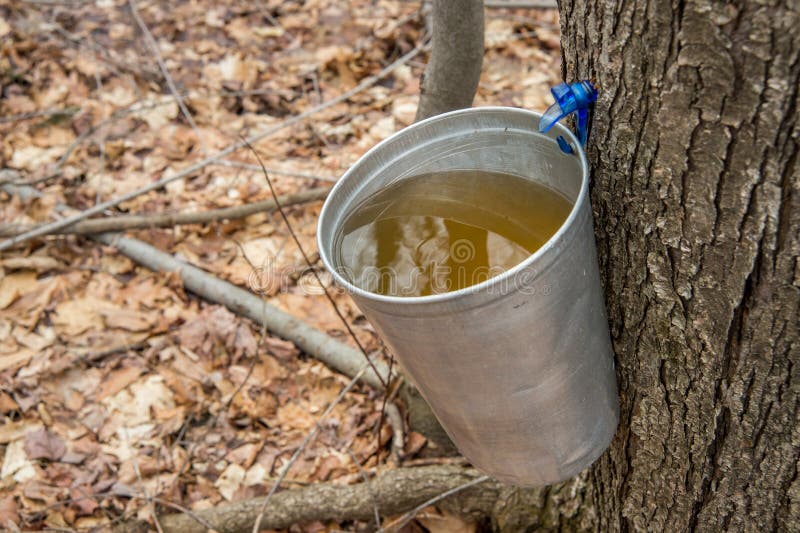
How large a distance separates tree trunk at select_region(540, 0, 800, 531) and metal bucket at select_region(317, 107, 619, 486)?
74 millimetres

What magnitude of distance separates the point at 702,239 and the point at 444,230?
0.46m

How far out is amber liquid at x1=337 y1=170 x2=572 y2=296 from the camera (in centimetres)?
124

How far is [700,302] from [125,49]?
13.2 ft

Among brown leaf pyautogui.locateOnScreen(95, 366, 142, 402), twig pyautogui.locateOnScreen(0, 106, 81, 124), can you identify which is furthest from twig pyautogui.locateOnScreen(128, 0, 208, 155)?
brown leaf pyautogui.locateOnScreen(95, 366, 142, 402)

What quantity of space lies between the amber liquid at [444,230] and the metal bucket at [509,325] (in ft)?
0.09

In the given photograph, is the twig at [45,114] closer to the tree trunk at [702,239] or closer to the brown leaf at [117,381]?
the brown leaf at [117,381]

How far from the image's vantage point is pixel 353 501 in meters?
2.00

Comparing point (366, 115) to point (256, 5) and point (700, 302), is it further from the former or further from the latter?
point (700, 302)

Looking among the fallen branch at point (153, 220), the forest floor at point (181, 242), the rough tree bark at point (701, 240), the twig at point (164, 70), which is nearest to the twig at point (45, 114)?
the forest floor at point (181, 242)

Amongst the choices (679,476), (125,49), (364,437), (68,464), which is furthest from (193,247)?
(679,476)

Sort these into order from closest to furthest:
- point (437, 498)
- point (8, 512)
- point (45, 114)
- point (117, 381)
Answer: point (437, 498) → point (8, 512) → point (117, 381) → point (45, 114)

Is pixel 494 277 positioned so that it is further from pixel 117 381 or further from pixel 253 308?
pixel 117 381

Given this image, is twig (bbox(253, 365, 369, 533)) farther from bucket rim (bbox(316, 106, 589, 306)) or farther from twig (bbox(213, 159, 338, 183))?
bucket rim (bbox(316, 106, 589, 306))

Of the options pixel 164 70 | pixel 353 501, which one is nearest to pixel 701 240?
pixel 353 501
